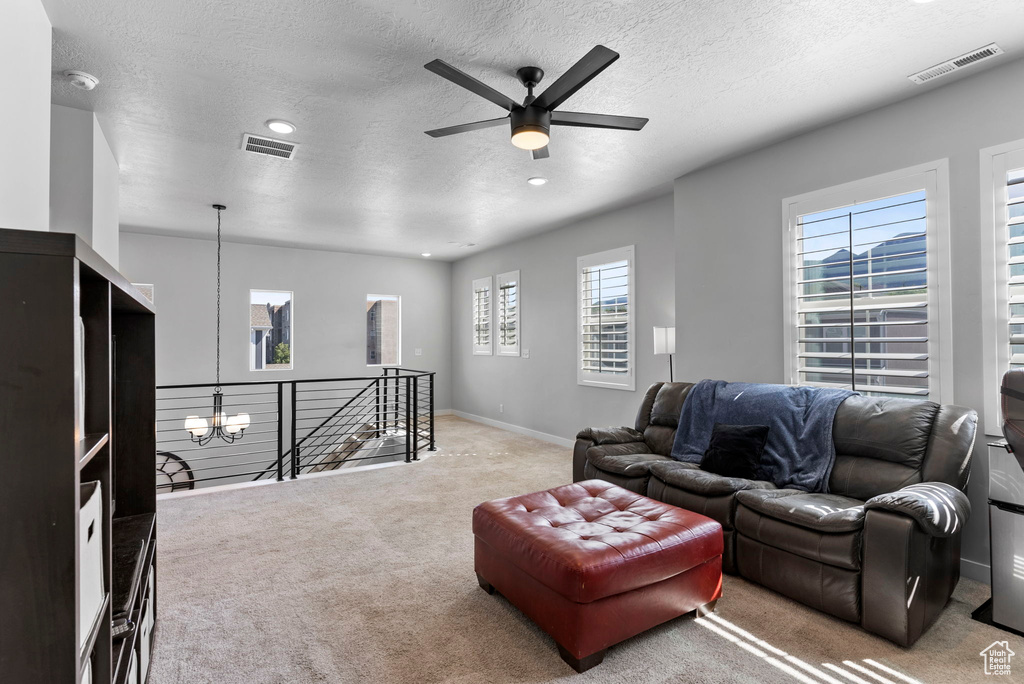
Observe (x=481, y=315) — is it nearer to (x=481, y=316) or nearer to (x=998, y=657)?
(x=481, y=316)

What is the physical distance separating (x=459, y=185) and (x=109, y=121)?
2.52 metres

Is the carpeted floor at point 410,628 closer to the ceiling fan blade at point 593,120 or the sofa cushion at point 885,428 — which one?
the sofa cushion at point 885,428

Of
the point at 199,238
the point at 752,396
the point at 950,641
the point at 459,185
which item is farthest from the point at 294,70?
the point at 199,238

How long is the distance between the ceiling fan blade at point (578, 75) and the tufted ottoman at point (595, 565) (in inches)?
77.4

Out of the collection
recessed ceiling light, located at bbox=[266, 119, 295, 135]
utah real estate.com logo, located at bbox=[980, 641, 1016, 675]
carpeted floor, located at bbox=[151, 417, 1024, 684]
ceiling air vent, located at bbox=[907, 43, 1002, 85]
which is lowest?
carpeted floor, located at bbox=[151, 417, 1024, 684]

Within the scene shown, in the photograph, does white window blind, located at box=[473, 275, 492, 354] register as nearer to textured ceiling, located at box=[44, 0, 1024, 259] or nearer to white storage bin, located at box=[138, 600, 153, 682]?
textured ceiling, located at box=[44, 0, 1024, 259]

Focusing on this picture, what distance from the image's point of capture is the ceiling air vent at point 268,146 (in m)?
3.62

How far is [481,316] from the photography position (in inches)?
321

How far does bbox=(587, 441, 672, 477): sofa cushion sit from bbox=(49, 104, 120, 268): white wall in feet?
11.2

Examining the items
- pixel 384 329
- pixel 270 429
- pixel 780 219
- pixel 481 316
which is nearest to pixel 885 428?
pixel 780 219

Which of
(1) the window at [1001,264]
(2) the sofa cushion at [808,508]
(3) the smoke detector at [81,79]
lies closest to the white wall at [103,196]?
(3) the smoke detector at [81,79]

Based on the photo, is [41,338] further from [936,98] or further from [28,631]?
[936,98]

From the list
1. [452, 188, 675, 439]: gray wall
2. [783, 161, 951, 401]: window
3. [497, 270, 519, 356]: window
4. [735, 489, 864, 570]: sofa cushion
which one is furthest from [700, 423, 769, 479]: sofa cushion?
[497, 270, 519, 356]: window

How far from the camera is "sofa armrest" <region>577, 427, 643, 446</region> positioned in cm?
385
